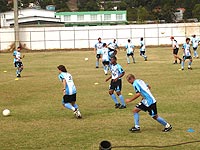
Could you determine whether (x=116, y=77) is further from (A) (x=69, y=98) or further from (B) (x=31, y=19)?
(B) (x=31, y=19)

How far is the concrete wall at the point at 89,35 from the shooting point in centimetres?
5847

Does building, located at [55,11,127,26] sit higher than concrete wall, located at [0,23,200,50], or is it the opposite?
building, located at [55,11,127,26]

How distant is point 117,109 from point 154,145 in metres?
4.93

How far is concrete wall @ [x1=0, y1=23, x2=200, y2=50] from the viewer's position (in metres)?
58.5

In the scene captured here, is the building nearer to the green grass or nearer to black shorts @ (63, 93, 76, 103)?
the green grass

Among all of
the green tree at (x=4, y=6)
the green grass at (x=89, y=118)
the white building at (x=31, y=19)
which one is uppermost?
the green tree at (x=4, y=6)

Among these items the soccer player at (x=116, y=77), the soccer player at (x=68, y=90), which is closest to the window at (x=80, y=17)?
the soccer player at (x=116, y=77)

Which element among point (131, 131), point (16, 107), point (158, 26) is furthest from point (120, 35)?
point (131, 131)

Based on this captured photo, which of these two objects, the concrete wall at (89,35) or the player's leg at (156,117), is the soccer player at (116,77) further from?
the concrete wall at (89,35)

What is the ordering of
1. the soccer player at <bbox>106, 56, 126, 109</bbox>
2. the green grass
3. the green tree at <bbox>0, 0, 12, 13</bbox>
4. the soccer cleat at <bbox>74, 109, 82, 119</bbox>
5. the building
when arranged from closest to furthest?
the green grass, the soccer cleat at <bbox>74, 109, 82, 119</bbox>, the soccer player at <bbox>106, 56, 126, 109</bbox>, the building, the green tree at <bbox>0, 0, 12, 13</bbox>

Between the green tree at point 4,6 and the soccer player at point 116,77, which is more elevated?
the green tree at point 4,6

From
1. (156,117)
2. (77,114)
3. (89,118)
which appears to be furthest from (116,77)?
(156,117)

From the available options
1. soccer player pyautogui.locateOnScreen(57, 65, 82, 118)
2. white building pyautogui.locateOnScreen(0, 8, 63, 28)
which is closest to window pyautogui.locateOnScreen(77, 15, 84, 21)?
white building pyautogui.locateOnScreen(0, 8, 63, 28)

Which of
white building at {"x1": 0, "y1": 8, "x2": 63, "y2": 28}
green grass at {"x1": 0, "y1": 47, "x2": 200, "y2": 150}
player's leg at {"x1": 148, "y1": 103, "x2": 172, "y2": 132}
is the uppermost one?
white building at {"x1": 0, "y1": 8, "x2": 63, "y2": 28}
